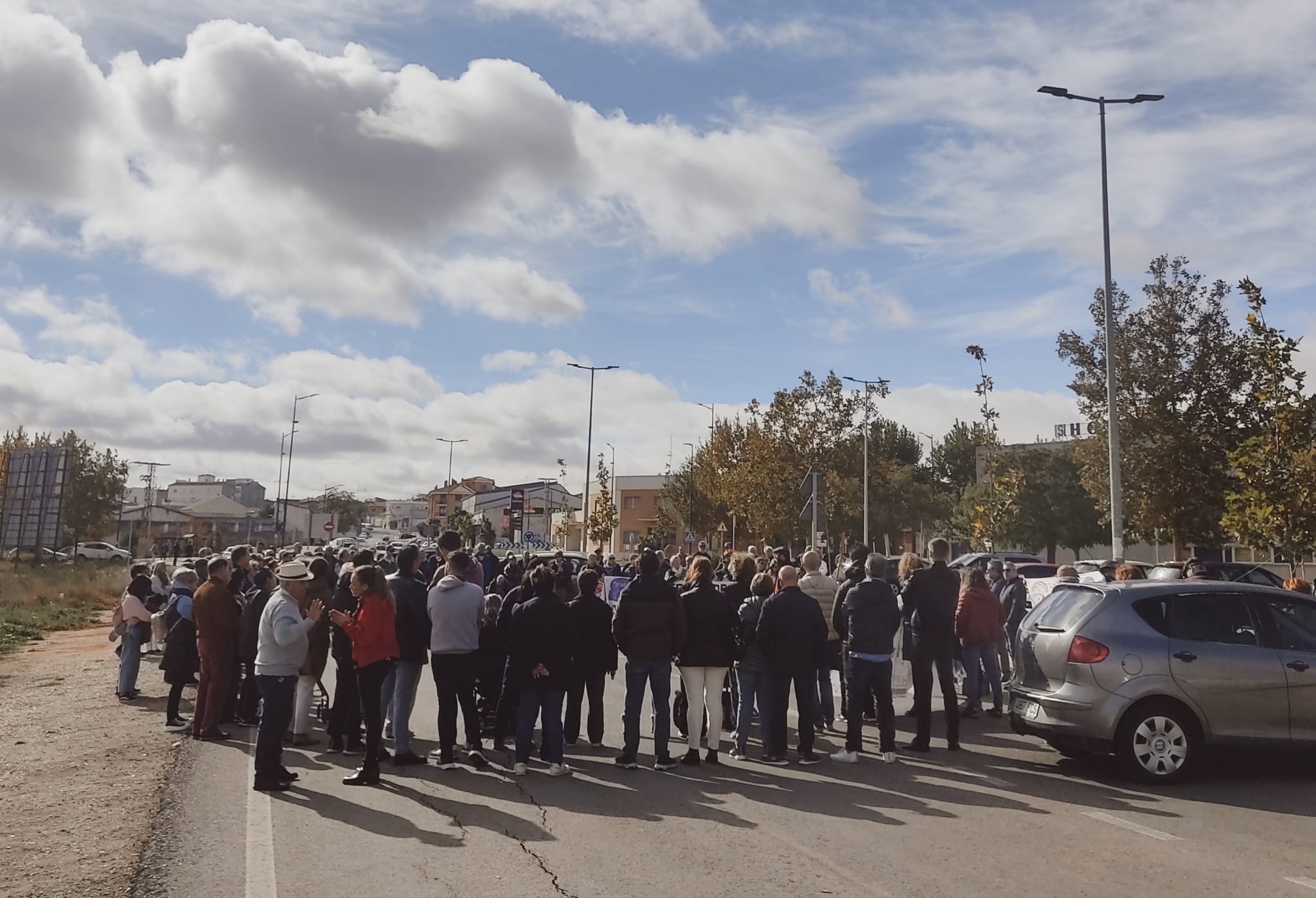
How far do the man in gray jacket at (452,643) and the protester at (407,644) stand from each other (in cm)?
15

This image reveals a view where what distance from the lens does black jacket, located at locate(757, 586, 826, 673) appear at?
9859mm

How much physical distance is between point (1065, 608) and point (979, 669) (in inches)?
134

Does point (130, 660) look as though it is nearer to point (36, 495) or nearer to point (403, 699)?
point (403, 699)

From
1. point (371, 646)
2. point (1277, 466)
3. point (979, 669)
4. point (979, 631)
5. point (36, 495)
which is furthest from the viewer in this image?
point (36, 495)

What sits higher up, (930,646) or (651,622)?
(651,622)

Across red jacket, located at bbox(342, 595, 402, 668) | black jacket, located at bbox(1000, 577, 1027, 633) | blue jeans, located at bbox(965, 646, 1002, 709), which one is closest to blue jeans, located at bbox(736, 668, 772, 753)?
blue jeans, located at bbox(965, 646, 1002, 709)

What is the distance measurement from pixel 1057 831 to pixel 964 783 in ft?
5.34

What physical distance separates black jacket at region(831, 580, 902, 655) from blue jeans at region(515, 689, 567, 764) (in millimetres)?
2732

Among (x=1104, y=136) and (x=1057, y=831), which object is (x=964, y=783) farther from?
(x=1104, y=136)

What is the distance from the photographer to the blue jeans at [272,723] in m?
8.53

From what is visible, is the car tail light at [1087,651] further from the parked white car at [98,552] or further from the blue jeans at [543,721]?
the parked white car at [98,552]

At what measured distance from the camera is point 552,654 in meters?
9.25

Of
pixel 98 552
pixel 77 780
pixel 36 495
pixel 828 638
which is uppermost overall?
pixel 36 495

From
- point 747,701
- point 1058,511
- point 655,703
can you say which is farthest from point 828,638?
point 1058,511
